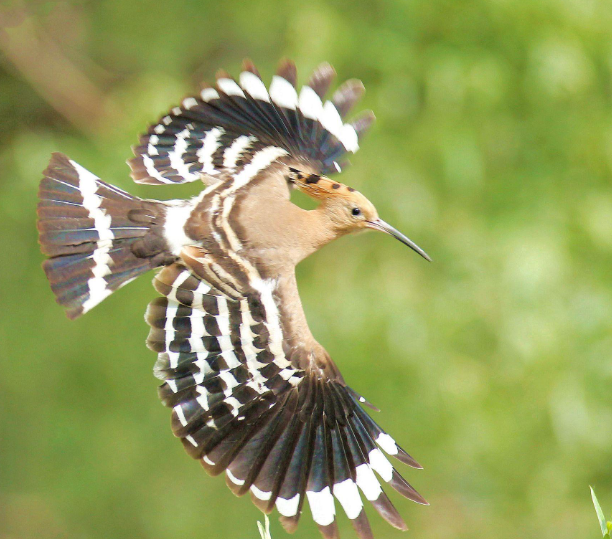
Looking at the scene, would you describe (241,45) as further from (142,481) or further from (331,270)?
(142,481)

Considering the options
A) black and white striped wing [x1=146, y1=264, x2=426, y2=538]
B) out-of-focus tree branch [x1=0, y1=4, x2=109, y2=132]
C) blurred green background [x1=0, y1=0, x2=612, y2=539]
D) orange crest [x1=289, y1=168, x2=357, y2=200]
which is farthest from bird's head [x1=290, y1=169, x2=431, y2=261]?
out-of-focus tree branch [x1=0, y1=4, x2=109, y2=132]

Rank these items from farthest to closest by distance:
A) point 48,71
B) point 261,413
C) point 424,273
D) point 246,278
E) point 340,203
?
point 48,71 → point 424,273 → point 340,203 → point 261,413 → point 246,278

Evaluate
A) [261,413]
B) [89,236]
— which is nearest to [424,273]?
[261,413]

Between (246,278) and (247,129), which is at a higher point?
(247,129)

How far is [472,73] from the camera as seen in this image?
4.01 meters

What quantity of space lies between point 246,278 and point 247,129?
52 centimetres

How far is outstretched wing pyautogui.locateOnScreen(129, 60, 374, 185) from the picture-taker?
8.99 feet

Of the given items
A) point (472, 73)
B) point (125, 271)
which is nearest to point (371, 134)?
point (472, 73)

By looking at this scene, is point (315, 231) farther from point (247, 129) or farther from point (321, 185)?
point (247, 129)

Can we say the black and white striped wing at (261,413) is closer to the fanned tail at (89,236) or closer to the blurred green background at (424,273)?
the fanned tail at (89,236)

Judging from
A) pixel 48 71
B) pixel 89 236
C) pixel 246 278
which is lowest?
pixel 246 278

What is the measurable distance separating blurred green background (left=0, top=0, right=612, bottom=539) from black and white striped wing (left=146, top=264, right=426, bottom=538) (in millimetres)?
1471

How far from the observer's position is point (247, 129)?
279 centimetres

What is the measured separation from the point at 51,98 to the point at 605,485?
11.1ft
